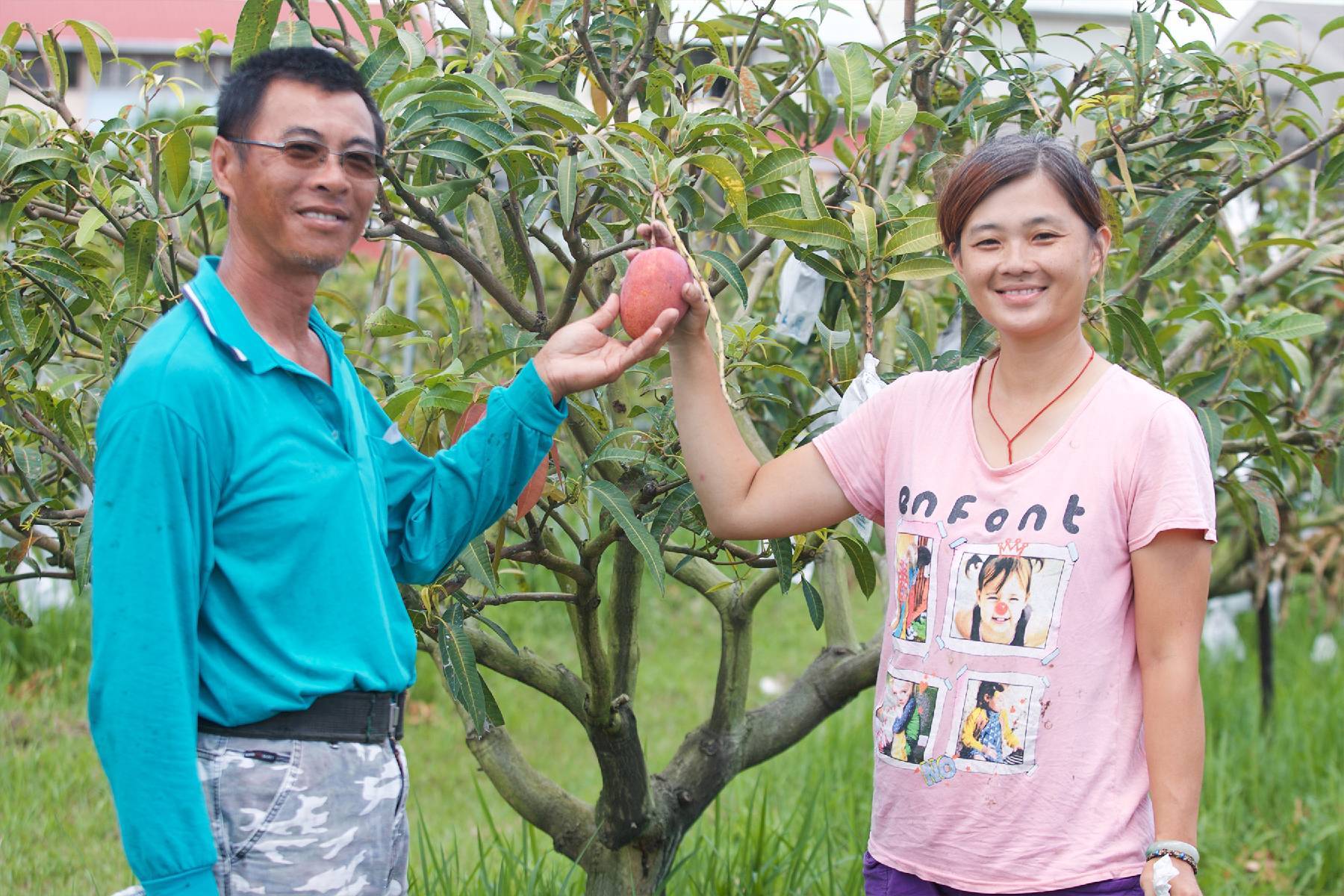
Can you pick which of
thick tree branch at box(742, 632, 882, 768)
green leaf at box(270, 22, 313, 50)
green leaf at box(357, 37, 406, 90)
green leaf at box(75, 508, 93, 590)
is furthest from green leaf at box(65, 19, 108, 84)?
thick tree branch at box(742, 632, 882, 768)

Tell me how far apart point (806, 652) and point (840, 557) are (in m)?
3.33

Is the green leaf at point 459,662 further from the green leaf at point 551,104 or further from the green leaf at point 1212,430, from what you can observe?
the green leaf at point 1212,430

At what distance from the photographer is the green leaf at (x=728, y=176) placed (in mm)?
1766

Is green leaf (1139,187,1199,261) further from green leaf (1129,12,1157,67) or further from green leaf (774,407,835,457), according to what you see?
green leaf (774,407,835,457)

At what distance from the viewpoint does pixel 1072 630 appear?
1.56m

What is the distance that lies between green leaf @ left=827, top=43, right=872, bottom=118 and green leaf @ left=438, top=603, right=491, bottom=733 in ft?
3.26

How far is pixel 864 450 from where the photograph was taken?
179 centimetres

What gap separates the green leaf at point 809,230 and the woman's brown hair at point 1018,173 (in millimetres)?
217

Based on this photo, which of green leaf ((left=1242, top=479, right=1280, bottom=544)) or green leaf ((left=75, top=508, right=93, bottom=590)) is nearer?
green leaf ((left=75, top=508, right=93, bottom=590))

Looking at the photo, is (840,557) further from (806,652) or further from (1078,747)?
(806,652)

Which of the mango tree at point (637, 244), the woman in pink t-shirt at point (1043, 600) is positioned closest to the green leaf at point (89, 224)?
the mango tree at point (637, 244)

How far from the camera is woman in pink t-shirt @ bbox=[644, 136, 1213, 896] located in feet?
5.07

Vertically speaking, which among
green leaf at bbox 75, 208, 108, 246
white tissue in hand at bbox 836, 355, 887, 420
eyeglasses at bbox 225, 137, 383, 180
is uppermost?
green leaf at bbox 75, 208, 108, 246

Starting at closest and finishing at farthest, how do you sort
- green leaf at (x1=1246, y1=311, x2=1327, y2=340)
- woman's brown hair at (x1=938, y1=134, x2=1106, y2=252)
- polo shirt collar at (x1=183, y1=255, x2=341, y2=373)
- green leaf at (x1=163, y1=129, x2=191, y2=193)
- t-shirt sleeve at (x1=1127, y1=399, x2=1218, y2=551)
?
polo shirt collar at (x1=183, y1=255, x2=341, y2=373) → t-shirt sleeve at (x1=1127, y1=399, x2=1218, y2=551) → woman's brown hair at (x1=938, y1=134, x2=1106, y2=252) → green leaf at (x1=163, y1=129, x2=191, y2=193) → green leaf at (x1=1246, y1=311, x2=1327, y2=340)
